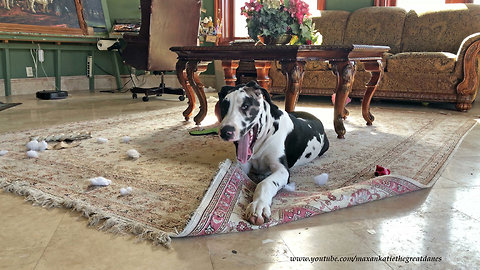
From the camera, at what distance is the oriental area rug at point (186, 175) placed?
1.34m

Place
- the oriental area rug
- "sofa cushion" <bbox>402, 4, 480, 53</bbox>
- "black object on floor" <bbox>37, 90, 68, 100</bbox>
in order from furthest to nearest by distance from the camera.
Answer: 1. "black object on floor" <bbox>37, 90, 68, 100</bbox>
2. "sofa cushion" <bbox>402, 4, 480, 53</bbox>
3. the oriental area rug

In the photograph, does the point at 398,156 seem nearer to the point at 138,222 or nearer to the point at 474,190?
the point at 474,190

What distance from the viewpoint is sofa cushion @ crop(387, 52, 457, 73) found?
4.07 metres

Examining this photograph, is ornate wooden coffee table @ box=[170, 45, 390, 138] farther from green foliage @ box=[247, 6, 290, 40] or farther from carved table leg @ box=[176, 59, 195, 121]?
green foliage @ box=[247, 6, 290, 40]

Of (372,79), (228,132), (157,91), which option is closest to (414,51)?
(372,79)

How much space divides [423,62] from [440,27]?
0.83 metres

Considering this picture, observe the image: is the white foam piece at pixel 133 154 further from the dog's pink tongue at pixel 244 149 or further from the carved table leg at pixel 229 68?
the carved table leg at pixel 229 68

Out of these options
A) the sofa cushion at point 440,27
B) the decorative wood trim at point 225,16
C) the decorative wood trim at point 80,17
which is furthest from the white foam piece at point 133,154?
the decorative wood trim at point 225,16

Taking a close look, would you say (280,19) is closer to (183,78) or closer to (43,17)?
(183,78)

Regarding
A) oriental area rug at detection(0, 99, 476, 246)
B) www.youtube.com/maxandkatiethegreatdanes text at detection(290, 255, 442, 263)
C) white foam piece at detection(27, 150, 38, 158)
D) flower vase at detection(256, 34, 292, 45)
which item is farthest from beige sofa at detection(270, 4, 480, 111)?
www.youtube.com/maxandkatiethegreatdanes text at detection(290, 255, 442, 263)

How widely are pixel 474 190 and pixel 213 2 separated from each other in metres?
5.79

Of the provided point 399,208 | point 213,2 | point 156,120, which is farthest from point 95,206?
point 213,2

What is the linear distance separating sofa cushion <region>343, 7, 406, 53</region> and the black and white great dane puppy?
12.0 ft

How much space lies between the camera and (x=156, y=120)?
3.51 metres
